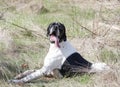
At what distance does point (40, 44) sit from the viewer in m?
9.12

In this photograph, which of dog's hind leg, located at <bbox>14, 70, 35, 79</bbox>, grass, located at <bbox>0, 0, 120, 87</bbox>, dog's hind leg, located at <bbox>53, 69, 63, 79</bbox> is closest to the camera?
grass, located at <bbox>0, 0, 120, 87</bbox>

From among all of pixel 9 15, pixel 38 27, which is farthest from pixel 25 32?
pixel 9 15

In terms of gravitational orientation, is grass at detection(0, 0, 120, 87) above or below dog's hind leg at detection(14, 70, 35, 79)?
above

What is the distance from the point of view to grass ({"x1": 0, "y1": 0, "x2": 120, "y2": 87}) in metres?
7.04

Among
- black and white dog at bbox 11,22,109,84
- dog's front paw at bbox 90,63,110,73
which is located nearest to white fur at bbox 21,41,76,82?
black and white dog at bbox 11,22,109,84

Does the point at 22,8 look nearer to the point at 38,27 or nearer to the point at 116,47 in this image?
the point at 38,27

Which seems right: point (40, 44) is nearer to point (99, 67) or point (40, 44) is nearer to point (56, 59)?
point (56, 59)

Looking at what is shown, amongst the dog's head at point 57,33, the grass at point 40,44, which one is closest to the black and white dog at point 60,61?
the dog's head at point 57,33

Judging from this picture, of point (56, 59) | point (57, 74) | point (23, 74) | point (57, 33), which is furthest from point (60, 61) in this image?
point (23, 74)

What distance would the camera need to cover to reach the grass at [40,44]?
23.1 feet

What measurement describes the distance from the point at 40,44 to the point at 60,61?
1.71 metres

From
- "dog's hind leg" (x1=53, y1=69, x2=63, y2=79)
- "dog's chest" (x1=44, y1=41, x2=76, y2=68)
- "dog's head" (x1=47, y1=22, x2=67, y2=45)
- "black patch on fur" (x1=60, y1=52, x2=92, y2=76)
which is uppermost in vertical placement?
"dog's head" (x1=47, y1=22, x2=67, y2=45)

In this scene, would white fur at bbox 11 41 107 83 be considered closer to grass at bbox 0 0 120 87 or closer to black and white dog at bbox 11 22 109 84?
black and white dog at bbox 11 22 109 84

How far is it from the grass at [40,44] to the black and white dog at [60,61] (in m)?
0.14
